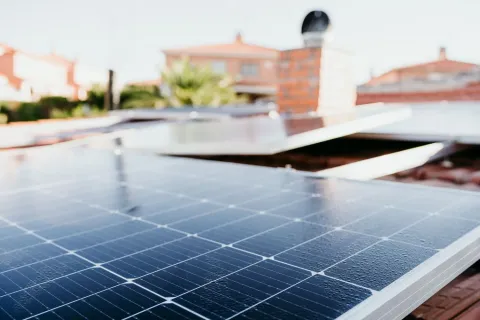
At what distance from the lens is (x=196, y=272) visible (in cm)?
281

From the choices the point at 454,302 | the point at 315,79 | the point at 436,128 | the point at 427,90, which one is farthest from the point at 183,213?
the point at 427,90

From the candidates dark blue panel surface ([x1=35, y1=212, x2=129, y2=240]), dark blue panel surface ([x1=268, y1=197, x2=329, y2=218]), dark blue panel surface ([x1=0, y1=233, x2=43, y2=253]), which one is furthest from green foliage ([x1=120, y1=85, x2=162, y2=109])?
dark blue panel surface ([x1=0, y1=233, x2=43, y2=253])

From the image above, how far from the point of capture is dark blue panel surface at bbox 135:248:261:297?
2602 mm

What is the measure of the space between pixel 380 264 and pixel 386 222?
91 cm

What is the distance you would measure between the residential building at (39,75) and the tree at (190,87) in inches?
676

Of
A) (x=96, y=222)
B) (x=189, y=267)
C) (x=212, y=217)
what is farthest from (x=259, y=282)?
(x=96, y=222)

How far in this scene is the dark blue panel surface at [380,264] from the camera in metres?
2.62

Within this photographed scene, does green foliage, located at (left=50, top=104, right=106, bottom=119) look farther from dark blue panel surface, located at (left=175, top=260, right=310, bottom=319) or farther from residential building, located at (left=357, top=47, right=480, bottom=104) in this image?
dark blue panel surface, located at (left=175, top=260, right=310, bottom=319)

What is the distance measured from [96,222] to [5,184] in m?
2.13

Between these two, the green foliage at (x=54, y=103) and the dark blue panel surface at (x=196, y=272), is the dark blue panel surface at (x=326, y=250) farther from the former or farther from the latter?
the green foliage at (x=54, y=103)

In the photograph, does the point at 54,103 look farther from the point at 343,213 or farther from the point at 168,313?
the point at 168,313

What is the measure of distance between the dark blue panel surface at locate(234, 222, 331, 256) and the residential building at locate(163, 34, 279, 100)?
178 ft

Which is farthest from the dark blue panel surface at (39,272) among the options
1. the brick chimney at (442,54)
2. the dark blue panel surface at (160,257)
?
the brick chimney at (442,54)

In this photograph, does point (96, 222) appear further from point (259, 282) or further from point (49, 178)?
point (49, 178)
